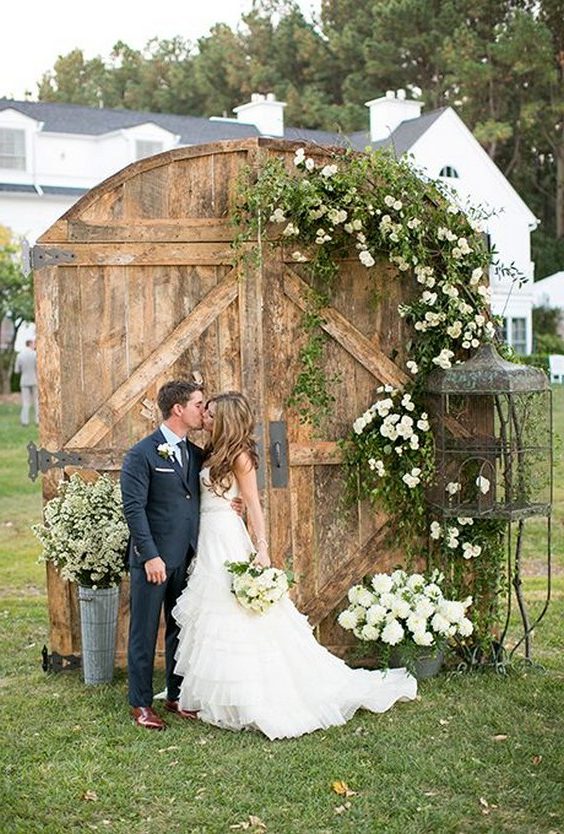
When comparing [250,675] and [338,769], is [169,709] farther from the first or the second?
[338,769]

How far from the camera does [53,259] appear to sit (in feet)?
23.4

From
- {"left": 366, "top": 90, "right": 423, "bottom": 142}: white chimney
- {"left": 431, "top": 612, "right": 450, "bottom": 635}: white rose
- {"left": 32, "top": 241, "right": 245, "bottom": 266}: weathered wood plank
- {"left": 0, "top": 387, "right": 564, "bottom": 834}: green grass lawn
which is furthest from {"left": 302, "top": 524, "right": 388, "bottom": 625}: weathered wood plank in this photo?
{"left": 366, "top": 90, "right": 423, "bottom": 142}: white chimney

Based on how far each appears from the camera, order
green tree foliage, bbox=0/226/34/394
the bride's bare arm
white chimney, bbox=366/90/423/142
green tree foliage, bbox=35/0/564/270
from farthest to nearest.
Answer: green tree foliage, bbox=35/0/564/270 < white chimney, bbox=366/90/423/142 < green tree foliage, bbox=0/226/34/394 < the bride's bare arm

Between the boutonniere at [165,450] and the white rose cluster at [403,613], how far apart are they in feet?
4.96

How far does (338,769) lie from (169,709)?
1.34 meters

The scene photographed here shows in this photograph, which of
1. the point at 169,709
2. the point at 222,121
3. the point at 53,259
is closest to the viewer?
the point at 169,709

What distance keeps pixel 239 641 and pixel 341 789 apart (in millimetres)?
1106

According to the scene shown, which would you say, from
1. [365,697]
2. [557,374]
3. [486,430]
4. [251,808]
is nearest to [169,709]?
[365,697]

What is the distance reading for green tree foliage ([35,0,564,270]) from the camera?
129 ft

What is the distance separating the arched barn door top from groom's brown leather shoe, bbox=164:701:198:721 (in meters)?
2.73

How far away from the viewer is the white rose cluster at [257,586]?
6102 mm

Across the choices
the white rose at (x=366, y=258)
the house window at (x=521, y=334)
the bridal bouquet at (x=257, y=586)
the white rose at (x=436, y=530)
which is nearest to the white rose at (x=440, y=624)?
the white rose at (x=436, y=530)

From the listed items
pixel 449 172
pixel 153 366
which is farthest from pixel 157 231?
pixel 449 172

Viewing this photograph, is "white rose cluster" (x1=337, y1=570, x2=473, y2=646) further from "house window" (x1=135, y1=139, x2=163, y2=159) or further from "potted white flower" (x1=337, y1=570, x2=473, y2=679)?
"house window" (x1=135, y1=139, x2=163, y2=159)
